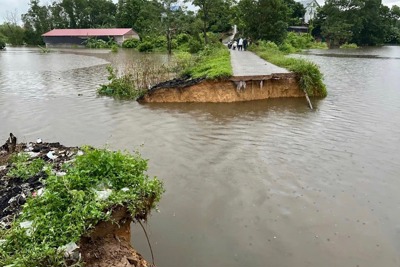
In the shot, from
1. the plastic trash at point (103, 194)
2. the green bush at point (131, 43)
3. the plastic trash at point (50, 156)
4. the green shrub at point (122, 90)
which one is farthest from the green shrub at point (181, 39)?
the plastic trash at point (103, 194)

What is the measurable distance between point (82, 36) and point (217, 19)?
30.3m

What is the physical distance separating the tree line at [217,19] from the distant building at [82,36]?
3011 millimetres

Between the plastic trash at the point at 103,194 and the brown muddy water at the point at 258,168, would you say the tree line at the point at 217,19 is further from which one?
the plastic trash at the point at 103,194

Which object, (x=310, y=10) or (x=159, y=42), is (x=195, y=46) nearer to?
(x=159, y=42)

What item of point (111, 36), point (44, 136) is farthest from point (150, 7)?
point (44, 136)

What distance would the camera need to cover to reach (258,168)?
733cm

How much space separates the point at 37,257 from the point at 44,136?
304 inches

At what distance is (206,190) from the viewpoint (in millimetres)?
6387

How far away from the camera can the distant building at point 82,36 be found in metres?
58.9

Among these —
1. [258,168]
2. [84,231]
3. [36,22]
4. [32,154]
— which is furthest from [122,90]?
[36,22]

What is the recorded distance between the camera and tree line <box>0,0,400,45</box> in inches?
1430

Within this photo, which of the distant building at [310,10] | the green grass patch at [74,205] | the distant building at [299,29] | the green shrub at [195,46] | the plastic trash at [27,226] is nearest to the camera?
the green grass patch at [74,205]

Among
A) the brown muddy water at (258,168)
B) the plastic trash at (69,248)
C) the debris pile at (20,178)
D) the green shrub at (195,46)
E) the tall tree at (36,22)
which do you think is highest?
the tall tree at (36,22)

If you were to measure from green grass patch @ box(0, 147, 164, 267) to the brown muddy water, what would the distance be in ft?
4.05
